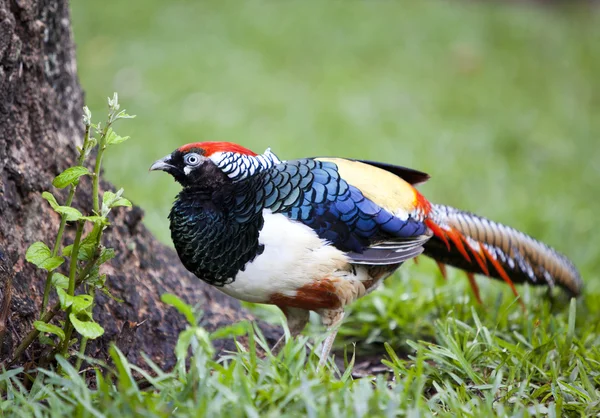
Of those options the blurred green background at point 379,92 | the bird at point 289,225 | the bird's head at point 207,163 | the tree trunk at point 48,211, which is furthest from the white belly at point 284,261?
the blurred green background at point 379,92

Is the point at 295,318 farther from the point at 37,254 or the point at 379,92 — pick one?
the point at 379,92

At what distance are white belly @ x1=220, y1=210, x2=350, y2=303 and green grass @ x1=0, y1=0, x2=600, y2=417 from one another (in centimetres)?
26

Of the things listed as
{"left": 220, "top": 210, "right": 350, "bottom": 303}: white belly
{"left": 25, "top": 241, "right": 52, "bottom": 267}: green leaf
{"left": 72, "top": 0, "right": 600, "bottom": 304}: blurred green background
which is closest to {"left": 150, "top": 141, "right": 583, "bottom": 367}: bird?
{"left": 220, "top": 210, "right": 350, "bottom": 303}: white belly

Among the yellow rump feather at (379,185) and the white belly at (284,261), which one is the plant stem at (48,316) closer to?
the white belly at (284,261)

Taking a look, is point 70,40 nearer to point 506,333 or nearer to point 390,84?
point 506,333

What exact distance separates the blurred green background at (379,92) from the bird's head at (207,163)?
2.30m

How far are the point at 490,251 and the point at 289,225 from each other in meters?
1.16

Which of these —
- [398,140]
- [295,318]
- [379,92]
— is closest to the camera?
[295,318]

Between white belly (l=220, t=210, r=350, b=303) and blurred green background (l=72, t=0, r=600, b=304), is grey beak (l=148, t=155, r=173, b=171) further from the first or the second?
blurred green background (l=72, t=0, r=600, b=304)

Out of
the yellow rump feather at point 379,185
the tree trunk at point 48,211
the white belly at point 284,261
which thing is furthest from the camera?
the yellow rump feather at point 379,185

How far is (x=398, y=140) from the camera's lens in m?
7.29

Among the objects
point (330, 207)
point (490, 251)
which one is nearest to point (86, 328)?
point (330, 207)

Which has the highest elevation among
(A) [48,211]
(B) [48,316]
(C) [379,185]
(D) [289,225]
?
(C) [379,185]

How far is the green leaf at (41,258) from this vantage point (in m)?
2.24
